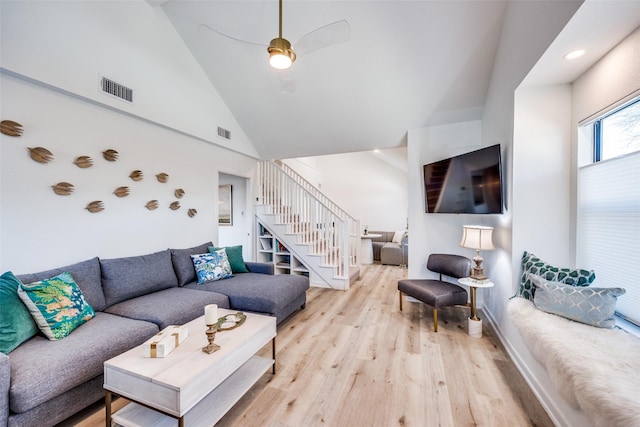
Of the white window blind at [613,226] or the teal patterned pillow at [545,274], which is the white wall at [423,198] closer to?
the teal patterned pillow at [545,274]

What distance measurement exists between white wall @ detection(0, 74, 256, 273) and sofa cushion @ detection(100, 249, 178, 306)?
0.73 feet

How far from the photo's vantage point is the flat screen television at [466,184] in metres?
2.48

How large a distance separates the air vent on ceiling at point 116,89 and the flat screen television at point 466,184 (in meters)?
3.78

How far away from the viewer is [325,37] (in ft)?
6.75

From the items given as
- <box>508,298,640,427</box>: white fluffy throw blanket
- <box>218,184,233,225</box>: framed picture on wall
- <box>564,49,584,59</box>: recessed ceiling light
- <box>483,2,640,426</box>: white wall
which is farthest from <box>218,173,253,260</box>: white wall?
<box>564,49,584,59</box>: recessed ceiling light

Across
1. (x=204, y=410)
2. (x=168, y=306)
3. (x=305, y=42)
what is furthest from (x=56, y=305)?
(x=305, y=42)

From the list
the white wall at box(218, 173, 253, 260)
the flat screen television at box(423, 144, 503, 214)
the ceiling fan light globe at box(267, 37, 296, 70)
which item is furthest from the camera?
the white wall at box(218, 173, 253, 260)

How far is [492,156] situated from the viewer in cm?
248

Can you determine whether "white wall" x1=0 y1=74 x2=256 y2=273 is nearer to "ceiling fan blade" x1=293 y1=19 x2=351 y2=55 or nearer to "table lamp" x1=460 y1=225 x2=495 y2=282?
"ceiling fan blade" x1=293 y1=19 x2=351 y2=55

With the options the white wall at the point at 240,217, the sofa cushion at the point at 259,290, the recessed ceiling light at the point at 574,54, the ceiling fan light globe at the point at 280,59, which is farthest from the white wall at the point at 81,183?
the recessed ceiling light at the point at 574,54

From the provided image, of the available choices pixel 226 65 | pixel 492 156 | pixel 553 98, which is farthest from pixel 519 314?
pixel 226 65

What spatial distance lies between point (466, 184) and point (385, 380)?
227 cm

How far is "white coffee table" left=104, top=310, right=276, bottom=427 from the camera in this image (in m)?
1.33

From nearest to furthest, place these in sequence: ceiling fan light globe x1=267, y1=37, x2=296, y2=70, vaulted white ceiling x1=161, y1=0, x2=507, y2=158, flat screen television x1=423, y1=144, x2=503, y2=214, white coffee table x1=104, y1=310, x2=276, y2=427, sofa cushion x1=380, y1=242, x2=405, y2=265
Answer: white coffee table x1=104, y1=310, x2=276, y2=427 → ceiling fan light globe x1=267, y1=37, x2=296, y2=70 → flat screen television x1=423, y1=144, x2=503, y2=214 → vaulted white ceiling x1=161, y1=0, x2=507, y2=158 → sofa cushion x1=380, y1=242, x2=405, y2=265
